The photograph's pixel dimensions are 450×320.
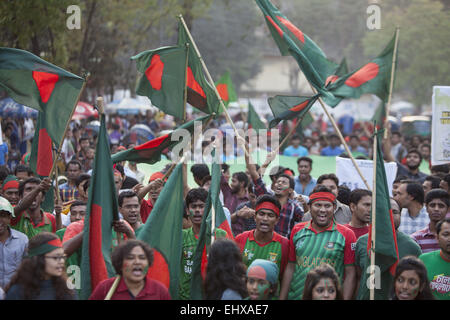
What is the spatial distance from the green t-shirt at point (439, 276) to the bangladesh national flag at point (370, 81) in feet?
12.0

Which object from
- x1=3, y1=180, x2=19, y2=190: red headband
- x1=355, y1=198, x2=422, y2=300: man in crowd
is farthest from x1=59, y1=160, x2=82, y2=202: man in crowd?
x1=355, y1=198, x2=422, y2=300: man in crowd

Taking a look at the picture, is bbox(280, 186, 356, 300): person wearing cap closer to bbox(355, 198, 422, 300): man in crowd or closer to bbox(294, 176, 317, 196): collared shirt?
bbox(355, 198, 422, 300): man in crowd

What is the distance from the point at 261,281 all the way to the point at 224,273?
0.28 metres

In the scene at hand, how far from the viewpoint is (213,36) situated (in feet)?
176

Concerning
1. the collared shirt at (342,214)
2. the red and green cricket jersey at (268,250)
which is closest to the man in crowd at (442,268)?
the red and green cricket jersey at (268,250)

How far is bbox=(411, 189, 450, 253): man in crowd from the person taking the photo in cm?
679

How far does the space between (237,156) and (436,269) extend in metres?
9.04

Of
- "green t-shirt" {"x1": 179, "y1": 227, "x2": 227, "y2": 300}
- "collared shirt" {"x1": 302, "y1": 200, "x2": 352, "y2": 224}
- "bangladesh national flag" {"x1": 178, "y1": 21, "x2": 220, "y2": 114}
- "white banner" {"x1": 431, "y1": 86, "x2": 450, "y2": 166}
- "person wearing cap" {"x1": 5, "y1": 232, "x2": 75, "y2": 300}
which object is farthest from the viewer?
"white banner" {"x1": 431, "y1": 86, "x2": 450, "y2": 166}

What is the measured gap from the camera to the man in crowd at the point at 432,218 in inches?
267

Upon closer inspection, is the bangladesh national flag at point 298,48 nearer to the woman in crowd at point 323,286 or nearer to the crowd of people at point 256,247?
the crowd of people at point 256,247

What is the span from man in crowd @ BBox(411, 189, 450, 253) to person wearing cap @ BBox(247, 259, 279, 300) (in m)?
2.24

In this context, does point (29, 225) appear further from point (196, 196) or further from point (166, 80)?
point (166, 80)
